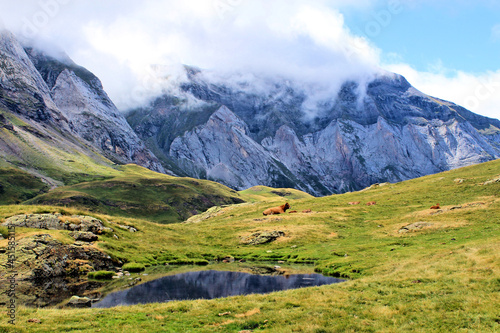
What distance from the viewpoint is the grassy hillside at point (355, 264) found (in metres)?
19.4

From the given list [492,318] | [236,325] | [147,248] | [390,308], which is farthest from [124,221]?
[492,318]

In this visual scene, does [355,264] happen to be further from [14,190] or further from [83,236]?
[14,190]

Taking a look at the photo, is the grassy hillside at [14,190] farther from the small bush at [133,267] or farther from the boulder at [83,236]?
the small bush at [133,267]

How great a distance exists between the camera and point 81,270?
3812cm

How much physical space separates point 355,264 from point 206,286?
17.7m

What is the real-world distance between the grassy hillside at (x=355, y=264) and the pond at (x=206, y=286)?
459cm

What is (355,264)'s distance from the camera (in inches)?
1553

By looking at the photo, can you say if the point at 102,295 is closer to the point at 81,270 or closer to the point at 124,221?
the point at 81,270

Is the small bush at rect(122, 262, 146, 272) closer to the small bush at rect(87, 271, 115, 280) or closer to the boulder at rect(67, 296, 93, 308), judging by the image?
the small bush at rect(87, 271, 115, 280)

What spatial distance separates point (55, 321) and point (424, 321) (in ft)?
70.8

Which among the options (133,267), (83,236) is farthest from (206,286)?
(83,236)

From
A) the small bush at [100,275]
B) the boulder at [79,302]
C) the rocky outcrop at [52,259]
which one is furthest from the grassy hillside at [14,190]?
the boulder at [79,302]

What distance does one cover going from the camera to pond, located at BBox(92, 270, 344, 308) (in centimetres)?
3022

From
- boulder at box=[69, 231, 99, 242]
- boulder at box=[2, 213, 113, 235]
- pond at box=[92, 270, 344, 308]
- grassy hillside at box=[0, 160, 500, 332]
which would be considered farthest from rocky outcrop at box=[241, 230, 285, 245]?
boulder at box=[69, 231, 99, 242]
